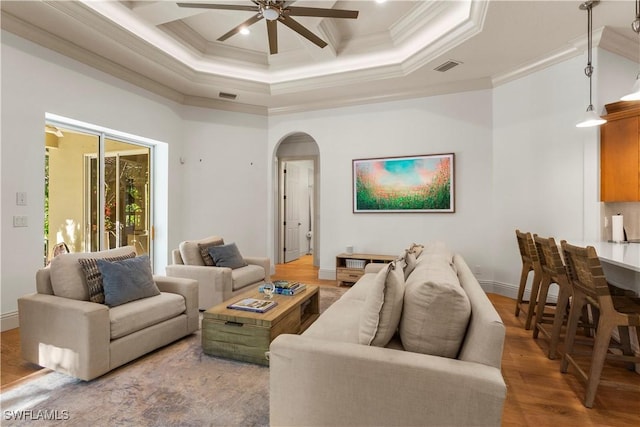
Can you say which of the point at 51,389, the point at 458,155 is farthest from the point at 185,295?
the point at 458,155

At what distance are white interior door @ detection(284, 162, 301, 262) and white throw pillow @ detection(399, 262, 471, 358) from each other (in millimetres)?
6146

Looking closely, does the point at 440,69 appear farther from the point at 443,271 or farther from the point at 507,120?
the point at 443,271

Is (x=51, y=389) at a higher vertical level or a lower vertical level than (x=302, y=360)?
lower

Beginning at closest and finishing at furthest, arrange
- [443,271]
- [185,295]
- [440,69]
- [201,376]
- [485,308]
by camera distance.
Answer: [485,308] → [443,271] → [201,376] → [185,295] → [440,69]

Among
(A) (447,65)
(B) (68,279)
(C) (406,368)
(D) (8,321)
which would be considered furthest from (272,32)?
(D) (8,321)

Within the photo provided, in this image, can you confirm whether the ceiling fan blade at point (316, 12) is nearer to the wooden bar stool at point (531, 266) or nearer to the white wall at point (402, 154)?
the white wall at point (402, 154)

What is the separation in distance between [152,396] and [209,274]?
5.55ft

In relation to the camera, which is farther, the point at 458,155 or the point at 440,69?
the point at 458,155

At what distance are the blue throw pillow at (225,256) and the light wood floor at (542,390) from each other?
1.90 m

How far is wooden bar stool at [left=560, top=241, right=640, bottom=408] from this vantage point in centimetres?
196

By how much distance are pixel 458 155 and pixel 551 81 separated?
1390mm

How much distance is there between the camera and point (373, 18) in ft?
13.1

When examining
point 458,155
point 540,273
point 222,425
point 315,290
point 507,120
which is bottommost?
point 222,425

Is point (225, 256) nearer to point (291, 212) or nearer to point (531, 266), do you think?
point (531, 266)
